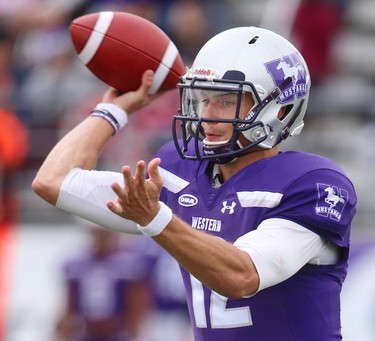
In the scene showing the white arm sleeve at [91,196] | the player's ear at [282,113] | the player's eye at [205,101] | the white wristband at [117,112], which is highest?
the player's eye at [205,101]

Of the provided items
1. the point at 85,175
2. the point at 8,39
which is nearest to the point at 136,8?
the point at 8,39

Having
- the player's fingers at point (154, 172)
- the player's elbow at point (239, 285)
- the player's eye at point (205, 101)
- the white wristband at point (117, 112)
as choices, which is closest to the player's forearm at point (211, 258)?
the player's elbow at point (239, 285)

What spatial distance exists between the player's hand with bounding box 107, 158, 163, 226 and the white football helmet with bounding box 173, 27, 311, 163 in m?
0.45

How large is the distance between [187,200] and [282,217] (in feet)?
1.13

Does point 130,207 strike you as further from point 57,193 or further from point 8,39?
point 8,39

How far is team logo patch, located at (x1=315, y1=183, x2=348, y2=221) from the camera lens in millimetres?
3211

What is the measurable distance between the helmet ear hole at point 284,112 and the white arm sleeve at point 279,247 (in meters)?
0.41

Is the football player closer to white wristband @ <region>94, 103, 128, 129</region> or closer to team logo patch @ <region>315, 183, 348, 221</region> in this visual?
team logo patch @ <region>315, 183, 348, 221</region>

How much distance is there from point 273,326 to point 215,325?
0.18 metres

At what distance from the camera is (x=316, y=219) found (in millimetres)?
3201

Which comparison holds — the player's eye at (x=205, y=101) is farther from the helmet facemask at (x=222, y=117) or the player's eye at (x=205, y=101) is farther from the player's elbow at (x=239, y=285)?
the player's elbow at (x=239, y=285)

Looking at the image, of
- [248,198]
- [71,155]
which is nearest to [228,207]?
[248,198]

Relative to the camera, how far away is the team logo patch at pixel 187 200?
3.41m

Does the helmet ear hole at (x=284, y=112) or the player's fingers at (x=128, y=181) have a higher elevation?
the player's fingers at (x=128, y=181)
